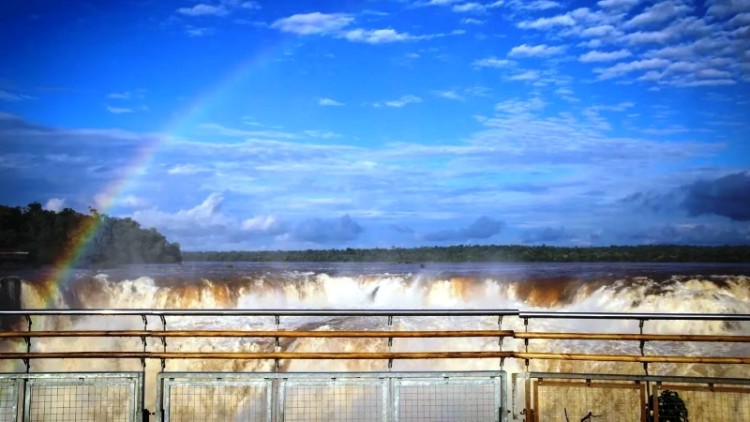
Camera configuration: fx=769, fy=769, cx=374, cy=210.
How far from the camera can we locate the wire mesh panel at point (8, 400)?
795 cm

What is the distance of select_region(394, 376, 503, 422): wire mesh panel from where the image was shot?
25.5ft

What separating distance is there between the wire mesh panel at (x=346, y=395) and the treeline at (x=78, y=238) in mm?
37897

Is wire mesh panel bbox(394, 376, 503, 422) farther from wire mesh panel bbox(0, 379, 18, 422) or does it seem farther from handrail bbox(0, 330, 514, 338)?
wire mesh panel bbox(0, 379, 18, 422)

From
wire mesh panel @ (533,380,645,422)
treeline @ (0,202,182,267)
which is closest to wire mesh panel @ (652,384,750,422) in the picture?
wire mesh panel @ (533,380,645,422)

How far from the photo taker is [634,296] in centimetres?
2583

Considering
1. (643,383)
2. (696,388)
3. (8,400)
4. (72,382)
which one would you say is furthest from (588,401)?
(8,400)

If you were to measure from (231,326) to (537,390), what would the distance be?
777 inches

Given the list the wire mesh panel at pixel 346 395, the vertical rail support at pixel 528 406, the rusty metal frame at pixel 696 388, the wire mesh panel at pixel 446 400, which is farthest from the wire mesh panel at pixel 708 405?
the wire mesh panel at pixel 346 395

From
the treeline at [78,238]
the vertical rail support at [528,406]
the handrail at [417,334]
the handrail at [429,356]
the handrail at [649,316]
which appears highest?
the treeline at [78,238]

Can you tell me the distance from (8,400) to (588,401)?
5997mm

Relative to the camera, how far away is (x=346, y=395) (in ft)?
26.1

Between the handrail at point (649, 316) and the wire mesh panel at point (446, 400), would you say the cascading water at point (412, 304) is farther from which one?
the wire mesh panel at point (446, 400)

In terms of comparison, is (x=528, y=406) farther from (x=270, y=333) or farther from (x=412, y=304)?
(x=412, y=304)

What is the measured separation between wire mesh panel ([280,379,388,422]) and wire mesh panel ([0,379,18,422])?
9.20 ft
